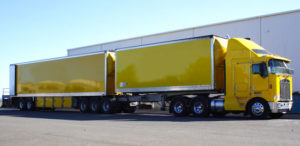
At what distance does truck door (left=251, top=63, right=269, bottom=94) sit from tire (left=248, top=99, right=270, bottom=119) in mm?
357

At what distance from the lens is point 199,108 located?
59.3 feet

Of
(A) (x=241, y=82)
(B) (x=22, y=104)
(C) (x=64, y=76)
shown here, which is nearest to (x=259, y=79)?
(A) (x=241, y=82)

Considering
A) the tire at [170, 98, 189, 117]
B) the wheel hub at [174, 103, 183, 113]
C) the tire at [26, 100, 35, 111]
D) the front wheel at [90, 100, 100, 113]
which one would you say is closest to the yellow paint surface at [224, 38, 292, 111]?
the tire at [170, 98, 189, 117]

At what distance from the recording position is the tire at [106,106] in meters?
22.5

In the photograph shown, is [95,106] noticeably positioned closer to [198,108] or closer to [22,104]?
[198,108]

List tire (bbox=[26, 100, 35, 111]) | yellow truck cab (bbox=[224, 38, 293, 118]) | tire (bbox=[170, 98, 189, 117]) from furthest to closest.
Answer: tire (bbox=[26, 100, 35, 111])
tire (bbox=[170, 98, 189, 117])
yellow truck cab (bbox=[224, 38, 293, 118])

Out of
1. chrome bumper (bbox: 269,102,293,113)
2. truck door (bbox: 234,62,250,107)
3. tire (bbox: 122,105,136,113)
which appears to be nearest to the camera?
chrome bumper (bbox: 269,102,293,113)

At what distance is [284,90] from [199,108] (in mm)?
4115

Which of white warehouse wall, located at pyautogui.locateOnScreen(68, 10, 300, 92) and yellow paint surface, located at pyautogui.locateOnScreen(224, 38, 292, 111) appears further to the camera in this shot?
white warehouse wall, located at pyautogui.locateOnScreen(68, 10, 300, 92)

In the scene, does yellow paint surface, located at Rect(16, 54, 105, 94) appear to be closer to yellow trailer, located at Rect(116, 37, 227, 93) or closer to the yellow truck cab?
yellow trailer, located at Rect(116, 37, 227, 93)

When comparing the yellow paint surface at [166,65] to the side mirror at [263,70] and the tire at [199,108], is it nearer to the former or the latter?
the tire at [199,108]

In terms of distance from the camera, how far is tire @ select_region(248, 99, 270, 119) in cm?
1620

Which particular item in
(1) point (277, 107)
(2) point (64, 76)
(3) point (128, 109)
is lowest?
(3) point (128, 109)

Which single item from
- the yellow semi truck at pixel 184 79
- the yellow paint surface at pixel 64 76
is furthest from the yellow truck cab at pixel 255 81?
the yellow paint surface at pixel 64 76
